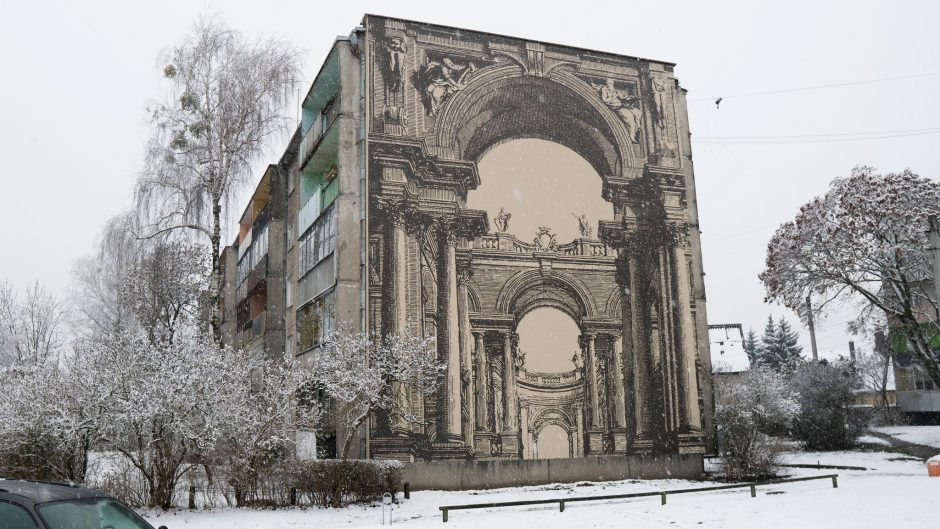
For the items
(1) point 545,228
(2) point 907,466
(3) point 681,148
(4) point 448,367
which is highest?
(3) point 681,148

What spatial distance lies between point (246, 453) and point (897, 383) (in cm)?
4378

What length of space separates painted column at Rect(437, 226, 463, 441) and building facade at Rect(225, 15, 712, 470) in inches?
2.2

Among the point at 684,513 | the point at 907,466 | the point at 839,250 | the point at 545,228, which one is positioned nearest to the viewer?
the point at 684,513

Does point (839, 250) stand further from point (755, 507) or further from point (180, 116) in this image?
point (180, 116)

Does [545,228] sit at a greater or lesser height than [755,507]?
greater

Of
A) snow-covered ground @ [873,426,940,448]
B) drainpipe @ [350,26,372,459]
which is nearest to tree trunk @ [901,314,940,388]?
snow-covered ground @ [873,426,940,448]

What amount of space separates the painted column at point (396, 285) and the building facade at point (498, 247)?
5 centimetres

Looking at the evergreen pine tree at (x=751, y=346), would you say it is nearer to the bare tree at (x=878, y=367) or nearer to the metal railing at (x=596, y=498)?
the bare tree at (x=878, y=367)

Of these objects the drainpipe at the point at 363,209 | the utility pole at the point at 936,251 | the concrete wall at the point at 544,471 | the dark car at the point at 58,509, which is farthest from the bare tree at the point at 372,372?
the dark car at the point at 58,509

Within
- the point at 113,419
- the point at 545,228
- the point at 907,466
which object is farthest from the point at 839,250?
the point at 113,419

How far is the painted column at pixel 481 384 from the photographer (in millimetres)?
24922

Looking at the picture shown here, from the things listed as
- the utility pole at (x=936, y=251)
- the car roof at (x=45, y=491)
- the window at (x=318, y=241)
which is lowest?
the car roof at (x=45, y=491)

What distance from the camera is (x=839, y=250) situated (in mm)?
33688

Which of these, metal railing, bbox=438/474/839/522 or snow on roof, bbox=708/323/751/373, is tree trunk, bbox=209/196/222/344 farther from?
snow on roof, bbox=708/323/751/373
